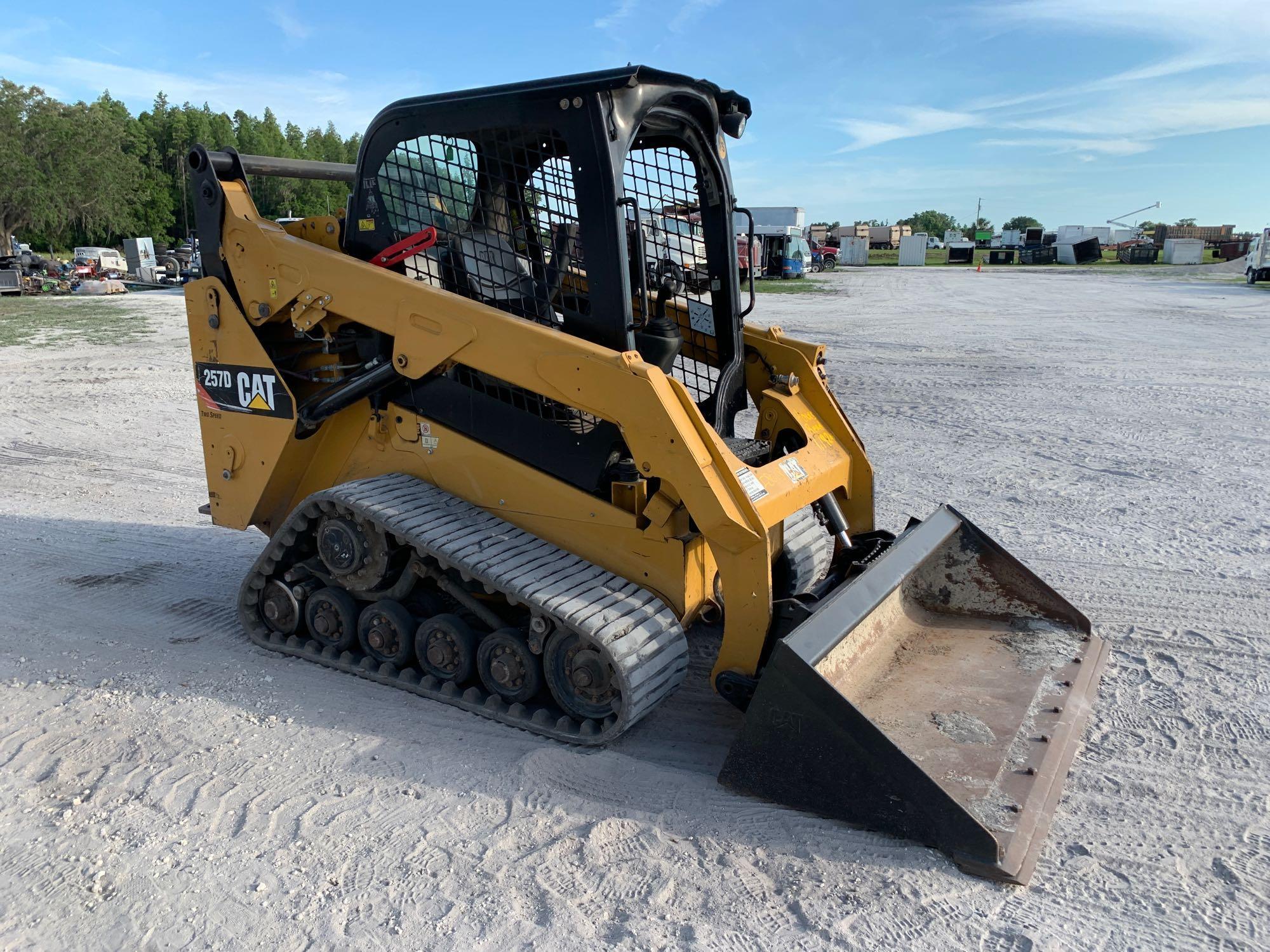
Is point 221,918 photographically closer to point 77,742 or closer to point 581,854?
point 581,854

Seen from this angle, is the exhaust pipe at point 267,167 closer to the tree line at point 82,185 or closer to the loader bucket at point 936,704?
the loader bucket at point 936,704

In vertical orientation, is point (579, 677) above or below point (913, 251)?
below

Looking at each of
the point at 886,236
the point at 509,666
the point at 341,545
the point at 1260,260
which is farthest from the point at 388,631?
the point at 886,236

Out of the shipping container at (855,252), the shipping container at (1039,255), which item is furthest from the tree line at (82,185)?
the shipping container at (1039,255)

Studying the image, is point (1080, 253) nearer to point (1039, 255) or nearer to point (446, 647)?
point (1039, 255)

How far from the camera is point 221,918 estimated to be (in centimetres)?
276

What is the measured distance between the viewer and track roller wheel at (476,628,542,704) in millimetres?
3754

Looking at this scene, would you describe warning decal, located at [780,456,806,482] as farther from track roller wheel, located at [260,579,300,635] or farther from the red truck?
the red truck

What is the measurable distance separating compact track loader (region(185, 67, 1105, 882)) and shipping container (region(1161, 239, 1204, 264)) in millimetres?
→ 50760

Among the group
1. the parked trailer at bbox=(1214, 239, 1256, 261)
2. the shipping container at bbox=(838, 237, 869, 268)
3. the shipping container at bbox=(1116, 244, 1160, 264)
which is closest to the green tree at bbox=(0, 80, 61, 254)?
the shipping container at bbox=(838, 237, 869, 268)

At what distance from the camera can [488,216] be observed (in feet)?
13.6

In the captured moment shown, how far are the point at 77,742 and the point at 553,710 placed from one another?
1.92 m

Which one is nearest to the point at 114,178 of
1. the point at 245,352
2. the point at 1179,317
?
the point at 1179,317

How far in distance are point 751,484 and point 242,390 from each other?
2.67 metres
